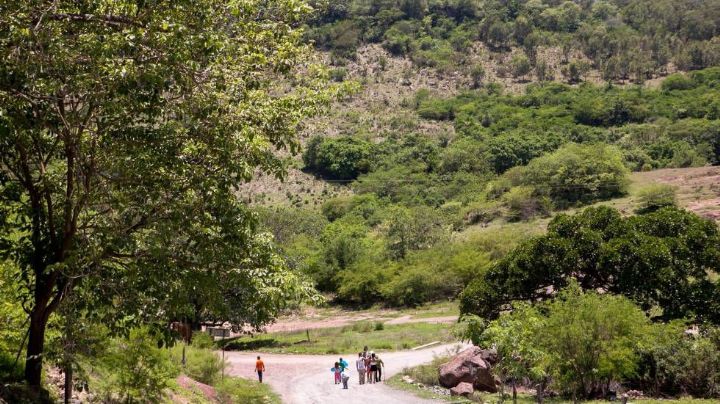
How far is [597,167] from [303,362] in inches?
2356

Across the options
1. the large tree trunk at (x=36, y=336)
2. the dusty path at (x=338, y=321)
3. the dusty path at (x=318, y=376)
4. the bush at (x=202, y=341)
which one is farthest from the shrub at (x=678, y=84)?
the large tree trunk at (x=36, y=336)

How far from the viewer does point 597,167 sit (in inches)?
3376

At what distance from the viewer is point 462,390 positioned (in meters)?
25.8

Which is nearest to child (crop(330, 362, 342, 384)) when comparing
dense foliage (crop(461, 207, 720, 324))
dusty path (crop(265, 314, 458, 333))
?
dense foliage (crop(461, 207, 720, 324))

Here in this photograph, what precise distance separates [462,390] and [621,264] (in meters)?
8.77

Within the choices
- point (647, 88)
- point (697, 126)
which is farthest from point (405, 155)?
point (647, 88)

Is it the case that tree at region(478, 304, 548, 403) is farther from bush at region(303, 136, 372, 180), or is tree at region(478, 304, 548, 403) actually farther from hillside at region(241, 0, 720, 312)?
bush at region(303, 136, 372, 180)

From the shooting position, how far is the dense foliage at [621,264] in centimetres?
2858

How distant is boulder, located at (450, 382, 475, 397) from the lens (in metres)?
25.7

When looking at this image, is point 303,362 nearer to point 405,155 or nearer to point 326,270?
point 326,270

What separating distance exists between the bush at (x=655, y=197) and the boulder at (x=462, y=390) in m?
49.2

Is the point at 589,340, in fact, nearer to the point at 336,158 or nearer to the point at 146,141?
the point at 146,141

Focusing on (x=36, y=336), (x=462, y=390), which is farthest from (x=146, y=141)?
(x=462, y=390)

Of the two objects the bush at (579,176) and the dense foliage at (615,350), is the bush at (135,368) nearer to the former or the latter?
the dense foliage at (615,350)
